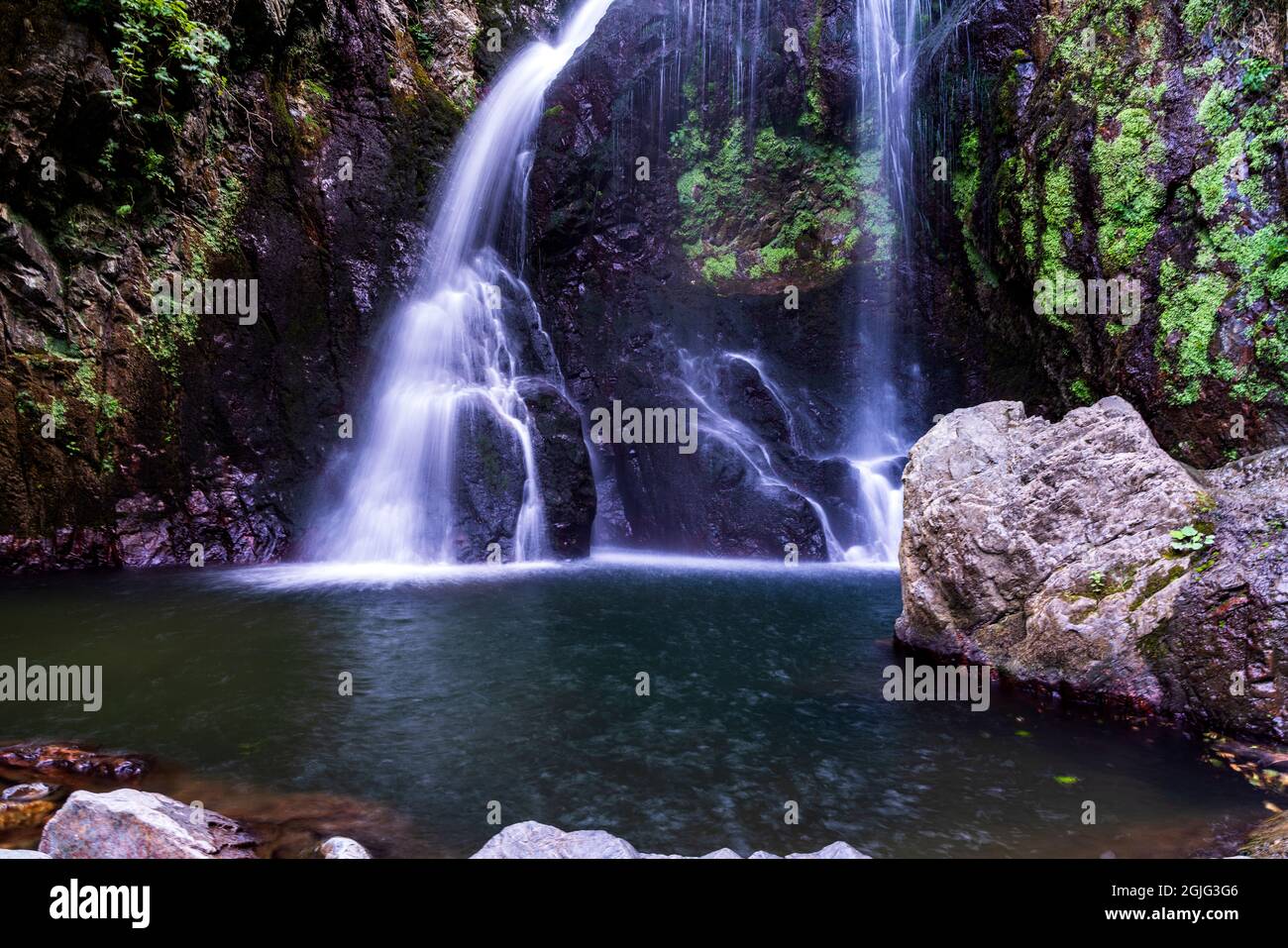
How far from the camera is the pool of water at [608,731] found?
4.39 metres

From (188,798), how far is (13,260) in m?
11.3

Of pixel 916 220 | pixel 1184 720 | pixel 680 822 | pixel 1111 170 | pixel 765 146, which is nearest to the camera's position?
pixel 680 822

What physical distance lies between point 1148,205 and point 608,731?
10.4 meters

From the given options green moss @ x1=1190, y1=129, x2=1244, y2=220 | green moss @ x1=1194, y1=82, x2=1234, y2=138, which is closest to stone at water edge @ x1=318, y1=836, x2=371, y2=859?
green moss @ x1=1190, y1=129, x2=1244, y2=220

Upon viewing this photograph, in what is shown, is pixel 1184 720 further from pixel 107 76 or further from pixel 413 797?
pixel 107 76

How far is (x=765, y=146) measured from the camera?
18469 mm

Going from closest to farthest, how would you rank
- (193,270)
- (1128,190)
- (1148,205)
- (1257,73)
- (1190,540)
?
(1190,540) < (1257,73) < (1148,205) < (1128,190) < (193,270)

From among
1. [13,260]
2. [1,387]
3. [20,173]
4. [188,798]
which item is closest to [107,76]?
[20,173]

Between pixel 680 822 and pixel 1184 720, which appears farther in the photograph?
pixel 1184 720

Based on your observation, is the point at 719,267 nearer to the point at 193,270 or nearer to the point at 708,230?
the point at 708,230

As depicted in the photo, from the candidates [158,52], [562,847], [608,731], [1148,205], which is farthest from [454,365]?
[562,847]

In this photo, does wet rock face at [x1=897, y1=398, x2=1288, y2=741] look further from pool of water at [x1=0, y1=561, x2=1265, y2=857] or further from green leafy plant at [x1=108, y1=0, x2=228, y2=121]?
green leafy plant at [x1=108, y1=0, x2=228, y2=121]

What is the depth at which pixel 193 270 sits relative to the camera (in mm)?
13500

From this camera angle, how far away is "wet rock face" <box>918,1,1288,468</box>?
9.11m
